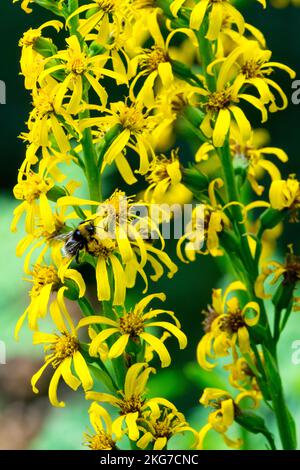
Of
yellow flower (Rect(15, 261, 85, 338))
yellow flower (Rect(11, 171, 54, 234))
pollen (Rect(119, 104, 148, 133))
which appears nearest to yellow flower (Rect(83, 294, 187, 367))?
yellow flower (Rect(15, 261, 85, 338))

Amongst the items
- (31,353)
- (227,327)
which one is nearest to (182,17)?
(227,327)

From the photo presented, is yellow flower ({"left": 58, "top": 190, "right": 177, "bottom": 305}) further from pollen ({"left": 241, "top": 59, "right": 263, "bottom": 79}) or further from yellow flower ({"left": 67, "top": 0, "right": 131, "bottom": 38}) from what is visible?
pollen ({"left": 241, "top": 59, "right": 263, "bottom": 79})

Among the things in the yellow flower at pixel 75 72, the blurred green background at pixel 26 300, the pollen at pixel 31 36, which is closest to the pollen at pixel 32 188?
the yellow flower at pixel 75 72

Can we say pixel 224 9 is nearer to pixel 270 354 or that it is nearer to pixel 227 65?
pixel 227 65

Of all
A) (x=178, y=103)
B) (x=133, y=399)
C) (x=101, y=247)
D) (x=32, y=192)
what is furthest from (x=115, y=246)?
(x=178, y=103)

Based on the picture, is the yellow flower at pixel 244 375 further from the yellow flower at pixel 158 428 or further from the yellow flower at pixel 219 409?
the yellow flower at pixel 158 428
